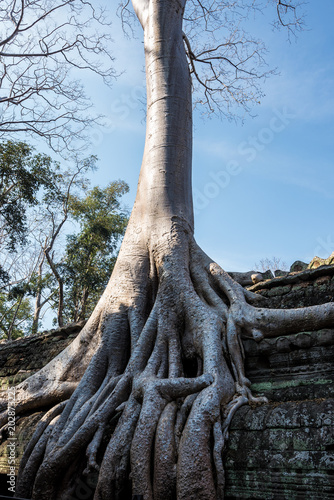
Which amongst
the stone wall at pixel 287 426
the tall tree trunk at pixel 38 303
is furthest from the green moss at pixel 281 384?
the tall tree trunk at pixel 38 303

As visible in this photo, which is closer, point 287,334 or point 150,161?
point 287,334

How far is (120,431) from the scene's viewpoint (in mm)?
2580

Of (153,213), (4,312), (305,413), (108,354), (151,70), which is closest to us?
(305,413)

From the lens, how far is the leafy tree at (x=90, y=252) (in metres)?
11.9

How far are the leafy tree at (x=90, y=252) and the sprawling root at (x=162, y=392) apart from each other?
8.30 meters

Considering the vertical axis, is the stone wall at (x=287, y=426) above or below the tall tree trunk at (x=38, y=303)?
below

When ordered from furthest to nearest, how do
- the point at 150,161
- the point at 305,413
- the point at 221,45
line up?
the point at 221,45 < the point at 150,161 < the point at 305,413

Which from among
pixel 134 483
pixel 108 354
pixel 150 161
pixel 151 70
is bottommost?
pixel 134 483

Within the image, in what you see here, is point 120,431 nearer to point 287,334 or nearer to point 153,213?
point 287,334

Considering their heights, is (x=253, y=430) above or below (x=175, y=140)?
below

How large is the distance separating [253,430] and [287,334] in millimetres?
899

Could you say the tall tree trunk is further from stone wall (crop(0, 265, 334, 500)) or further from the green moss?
the green moss

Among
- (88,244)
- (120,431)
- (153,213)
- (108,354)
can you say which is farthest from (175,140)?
(88,244)

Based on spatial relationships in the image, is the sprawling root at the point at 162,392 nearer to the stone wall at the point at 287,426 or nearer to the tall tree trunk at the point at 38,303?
the stone wall at the point at 287,426
